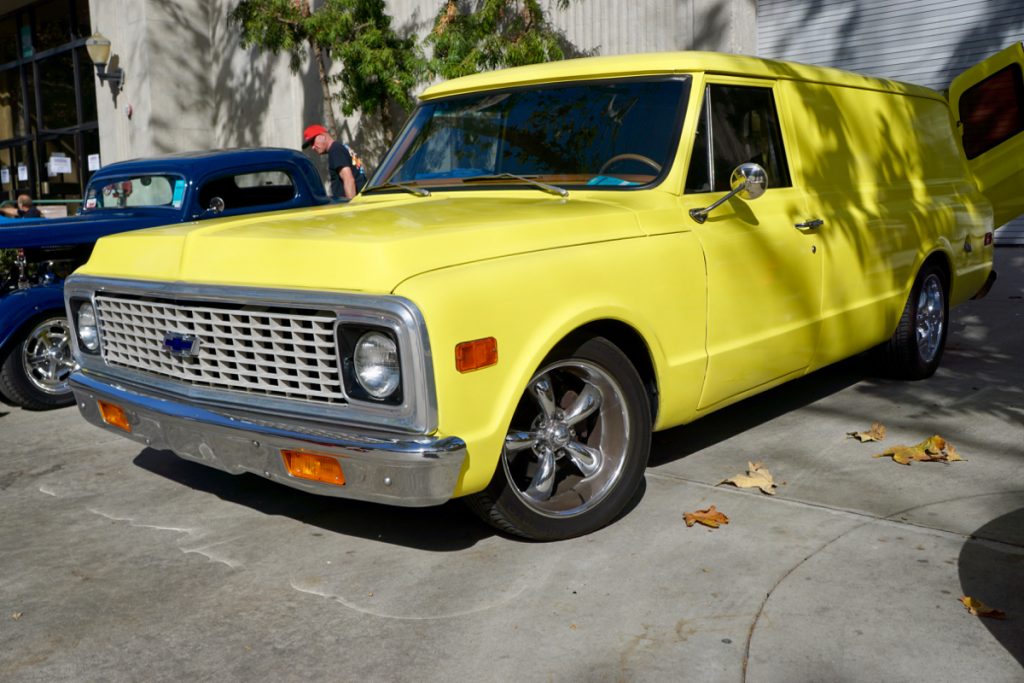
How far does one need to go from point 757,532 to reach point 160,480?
279cm

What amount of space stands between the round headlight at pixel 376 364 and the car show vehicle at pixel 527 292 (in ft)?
0.03

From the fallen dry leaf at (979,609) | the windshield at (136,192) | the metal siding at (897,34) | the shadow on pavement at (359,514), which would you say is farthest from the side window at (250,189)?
the metal siding at (897,34)

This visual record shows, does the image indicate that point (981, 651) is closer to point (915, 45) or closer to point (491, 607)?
point (491, 607)

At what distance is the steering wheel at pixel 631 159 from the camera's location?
14.7 feet

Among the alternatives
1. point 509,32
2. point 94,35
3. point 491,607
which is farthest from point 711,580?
point 94,35

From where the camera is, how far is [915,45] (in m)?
11.4

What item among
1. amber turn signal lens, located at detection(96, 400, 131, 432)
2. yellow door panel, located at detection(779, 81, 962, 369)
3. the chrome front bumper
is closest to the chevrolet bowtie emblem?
the chrome front bumper

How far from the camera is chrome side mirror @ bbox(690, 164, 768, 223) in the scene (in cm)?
434

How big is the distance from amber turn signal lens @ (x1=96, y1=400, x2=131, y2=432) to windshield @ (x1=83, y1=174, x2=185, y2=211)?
3.61 meters

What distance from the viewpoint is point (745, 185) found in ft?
14.3

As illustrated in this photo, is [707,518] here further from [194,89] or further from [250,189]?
[194,89]

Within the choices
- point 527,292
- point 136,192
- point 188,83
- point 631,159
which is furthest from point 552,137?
point 188,83

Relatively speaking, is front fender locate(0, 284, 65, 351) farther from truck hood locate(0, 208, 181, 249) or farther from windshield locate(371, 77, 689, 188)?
windshield locate(371, 77, 689, 188)

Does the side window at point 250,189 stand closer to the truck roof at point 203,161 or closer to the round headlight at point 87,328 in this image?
the truck roof at point 203,161
